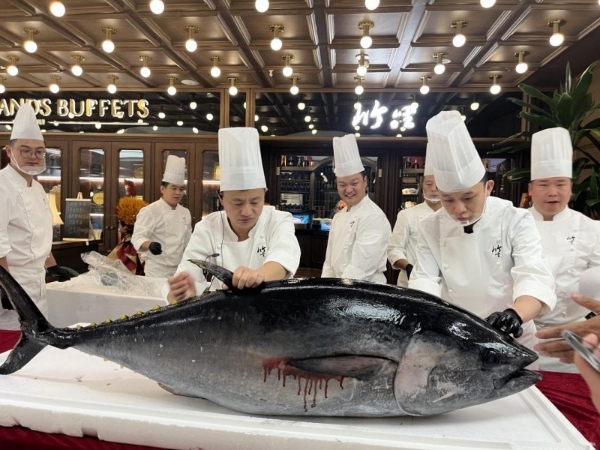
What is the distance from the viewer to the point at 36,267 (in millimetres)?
2951

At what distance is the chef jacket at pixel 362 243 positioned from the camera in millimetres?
3412

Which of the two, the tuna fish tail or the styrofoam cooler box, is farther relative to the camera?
the styrofoam cooler box

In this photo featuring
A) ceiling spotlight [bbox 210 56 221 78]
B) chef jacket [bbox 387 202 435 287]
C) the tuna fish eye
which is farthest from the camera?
ceiling spotlight [bbox 210 56 221 78]

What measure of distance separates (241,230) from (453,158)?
0.92 m

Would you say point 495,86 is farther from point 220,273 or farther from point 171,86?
point 220,273

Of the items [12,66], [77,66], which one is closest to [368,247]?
[77,66]

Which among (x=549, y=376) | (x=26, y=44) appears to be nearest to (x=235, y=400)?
(x=549, y=376)

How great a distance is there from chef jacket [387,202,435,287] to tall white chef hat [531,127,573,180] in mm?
1395

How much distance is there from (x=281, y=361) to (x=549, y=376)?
94 cm

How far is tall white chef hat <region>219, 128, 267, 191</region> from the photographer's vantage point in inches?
67.5

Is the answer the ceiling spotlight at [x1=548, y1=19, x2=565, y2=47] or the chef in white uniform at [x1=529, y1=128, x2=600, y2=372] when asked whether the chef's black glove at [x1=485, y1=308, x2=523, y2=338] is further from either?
the ceiling spotlight at [x1=548, y1=19, x2=565, y2=47]

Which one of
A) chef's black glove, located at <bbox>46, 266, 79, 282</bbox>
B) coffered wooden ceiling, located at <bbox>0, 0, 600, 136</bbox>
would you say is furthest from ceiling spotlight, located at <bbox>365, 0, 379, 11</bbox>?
chef's black glove, located at <bbox>46, 266, 79, 282</bbox>

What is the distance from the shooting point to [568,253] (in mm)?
→ 2516

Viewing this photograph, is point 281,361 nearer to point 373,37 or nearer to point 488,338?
point 488,338
